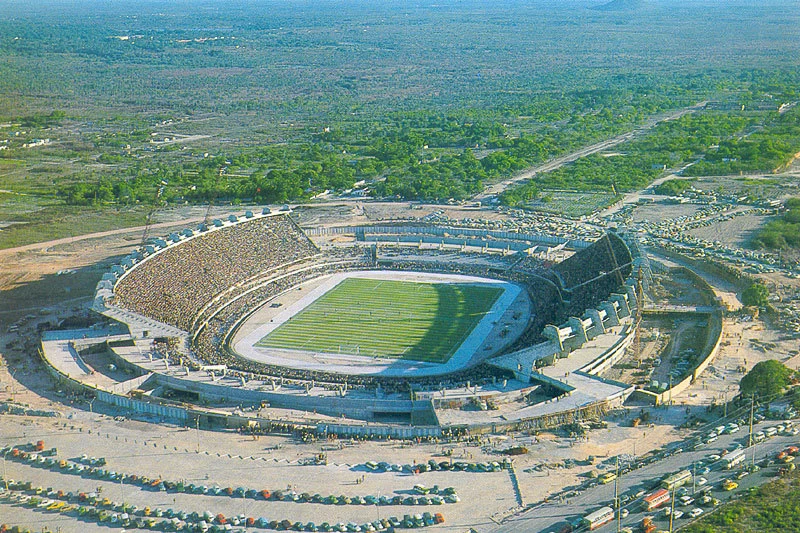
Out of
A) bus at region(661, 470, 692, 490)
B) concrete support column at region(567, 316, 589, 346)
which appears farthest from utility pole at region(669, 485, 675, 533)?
concrete support column at region(567, 316, 589, 346)

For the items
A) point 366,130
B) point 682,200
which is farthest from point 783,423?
point 366,130

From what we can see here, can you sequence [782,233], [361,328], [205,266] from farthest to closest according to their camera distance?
[782,233]
[205,266]
[361,328]

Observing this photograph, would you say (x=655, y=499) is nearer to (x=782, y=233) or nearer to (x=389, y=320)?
(x=389, y=320)

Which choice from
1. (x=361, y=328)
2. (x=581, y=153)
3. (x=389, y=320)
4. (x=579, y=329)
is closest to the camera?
(x=579, y=329)

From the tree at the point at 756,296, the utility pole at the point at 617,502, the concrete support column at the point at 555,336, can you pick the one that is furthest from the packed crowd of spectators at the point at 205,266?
the tree at the point at 756,296

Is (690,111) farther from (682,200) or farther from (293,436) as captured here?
(293,436)

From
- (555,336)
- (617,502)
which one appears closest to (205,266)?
(555,336)

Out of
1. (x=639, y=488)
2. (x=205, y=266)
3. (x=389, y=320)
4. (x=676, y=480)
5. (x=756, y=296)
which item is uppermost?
(x=205, y=266)
